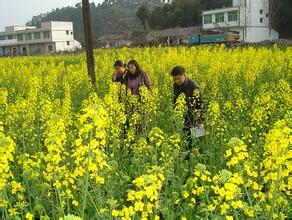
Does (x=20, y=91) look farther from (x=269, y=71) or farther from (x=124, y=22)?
(x=124, y=22)

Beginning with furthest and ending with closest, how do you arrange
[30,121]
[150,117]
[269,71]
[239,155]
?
[269,71] → [150,117] → [30,121] → [239,155]

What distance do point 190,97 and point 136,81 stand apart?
4.42 ft

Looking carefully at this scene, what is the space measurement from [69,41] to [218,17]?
38.0 metres

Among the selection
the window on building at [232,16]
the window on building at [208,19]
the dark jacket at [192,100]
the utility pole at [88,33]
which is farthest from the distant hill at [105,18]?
the dark jacket at [192,100]

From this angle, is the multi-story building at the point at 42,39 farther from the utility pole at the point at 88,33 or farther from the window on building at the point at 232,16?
the utility pole at the point at 88,33

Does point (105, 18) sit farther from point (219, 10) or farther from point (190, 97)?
point (190, 97)

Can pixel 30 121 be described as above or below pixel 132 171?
above

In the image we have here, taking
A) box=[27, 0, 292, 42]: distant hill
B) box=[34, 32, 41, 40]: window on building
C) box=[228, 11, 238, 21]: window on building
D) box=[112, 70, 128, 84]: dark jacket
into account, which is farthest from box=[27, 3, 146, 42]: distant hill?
box=[112, 70, 128, 84]: dark jacket

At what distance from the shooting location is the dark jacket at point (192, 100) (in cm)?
591

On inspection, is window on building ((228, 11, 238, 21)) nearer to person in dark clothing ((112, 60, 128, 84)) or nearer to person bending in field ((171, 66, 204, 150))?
person in dark clothing ((112, 60, 128, 84))

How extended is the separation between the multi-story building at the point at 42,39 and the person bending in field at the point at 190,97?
81.8 m

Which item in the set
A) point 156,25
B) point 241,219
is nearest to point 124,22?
point 156,25

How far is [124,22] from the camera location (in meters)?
103

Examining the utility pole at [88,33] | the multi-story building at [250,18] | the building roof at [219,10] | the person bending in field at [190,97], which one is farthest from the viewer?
the building roof at [219,10]
